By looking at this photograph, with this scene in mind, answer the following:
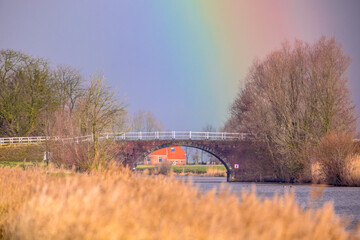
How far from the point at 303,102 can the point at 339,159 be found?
8.09 metres

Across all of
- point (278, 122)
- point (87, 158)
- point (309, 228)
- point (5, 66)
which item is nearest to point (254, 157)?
point (278, 122)

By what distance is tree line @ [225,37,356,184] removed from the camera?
36.5 metres

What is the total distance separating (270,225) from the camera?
596 centimetres

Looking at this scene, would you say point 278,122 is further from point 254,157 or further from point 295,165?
point 254,157

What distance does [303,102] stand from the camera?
3781 centimetres

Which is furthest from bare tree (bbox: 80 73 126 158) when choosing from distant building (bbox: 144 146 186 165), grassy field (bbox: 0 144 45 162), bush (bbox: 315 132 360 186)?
distant building (bbox: 144 146 186 165)

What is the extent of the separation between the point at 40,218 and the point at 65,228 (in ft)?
2.31

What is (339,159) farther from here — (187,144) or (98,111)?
(187,144)

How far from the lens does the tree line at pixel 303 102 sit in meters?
36.5

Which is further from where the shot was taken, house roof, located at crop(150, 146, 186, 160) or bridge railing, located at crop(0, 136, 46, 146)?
house roof, located at crop(150, 146, 186, 160)

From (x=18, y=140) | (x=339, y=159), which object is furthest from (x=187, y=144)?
(x=339, y=159)

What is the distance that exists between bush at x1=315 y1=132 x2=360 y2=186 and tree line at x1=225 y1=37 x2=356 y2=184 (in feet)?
10.8

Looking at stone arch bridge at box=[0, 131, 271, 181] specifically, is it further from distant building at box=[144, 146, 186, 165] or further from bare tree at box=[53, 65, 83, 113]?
distant building at box=[144, 146, 186, 165]

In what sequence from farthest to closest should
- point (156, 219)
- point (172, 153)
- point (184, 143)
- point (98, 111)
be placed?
point (172, 153) < point (184, 143) < point (98, 111) < point (156, 219)
